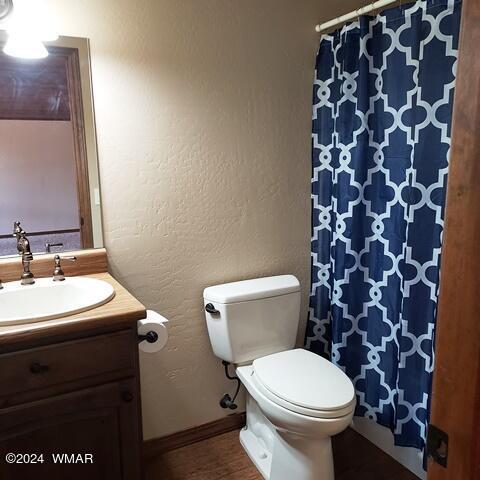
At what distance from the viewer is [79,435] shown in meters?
1.34

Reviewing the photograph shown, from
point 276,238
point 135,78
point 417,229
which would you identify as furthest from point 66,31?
point 417,229

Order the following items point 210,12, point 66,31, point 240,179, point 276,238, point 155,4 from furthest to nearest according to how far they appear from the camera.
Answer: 1. point 276,238
2. point 240,179
3. point 210,12
4. point 155,4
5. point 66,31

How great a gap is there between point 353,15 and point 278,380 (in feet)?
4.91

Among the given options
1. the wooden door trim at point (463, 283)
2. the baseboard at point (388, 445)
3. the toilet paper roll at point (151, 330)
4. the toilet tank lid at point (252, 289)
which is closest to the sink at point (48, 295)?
the toilet paper roll at point (151, 330)

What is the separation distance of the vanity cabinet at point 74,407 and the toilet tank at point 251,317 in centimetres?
58

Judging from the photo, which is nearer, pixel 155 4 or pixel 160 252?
pixel 155 4

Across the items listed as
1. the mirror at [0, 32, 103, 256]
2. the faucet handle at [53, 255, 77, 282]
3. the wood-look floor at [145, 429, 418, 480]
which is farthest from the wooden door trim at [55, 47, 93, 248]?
the wood-look floor at [145, 429, 418, 480]

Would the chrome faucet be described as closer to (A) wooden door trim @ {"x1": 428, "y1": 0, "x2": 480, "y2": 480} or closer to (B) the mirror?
(B) the mirror

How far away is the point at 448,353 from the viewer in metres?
0.64

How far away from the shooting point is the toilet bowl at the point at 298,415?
1.56m

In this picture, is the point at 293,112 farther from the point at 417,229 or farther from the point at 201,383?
the point at 201,383

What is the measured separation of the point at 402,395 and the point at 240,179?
1.12 metres

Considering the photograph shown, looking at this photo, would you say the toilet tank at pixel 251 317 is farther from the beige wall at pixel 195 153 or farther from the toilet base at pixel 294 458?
the toilet base at pixel 294 458

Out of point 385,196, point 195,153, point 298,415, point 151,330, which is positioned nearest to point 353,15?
point 385,196
